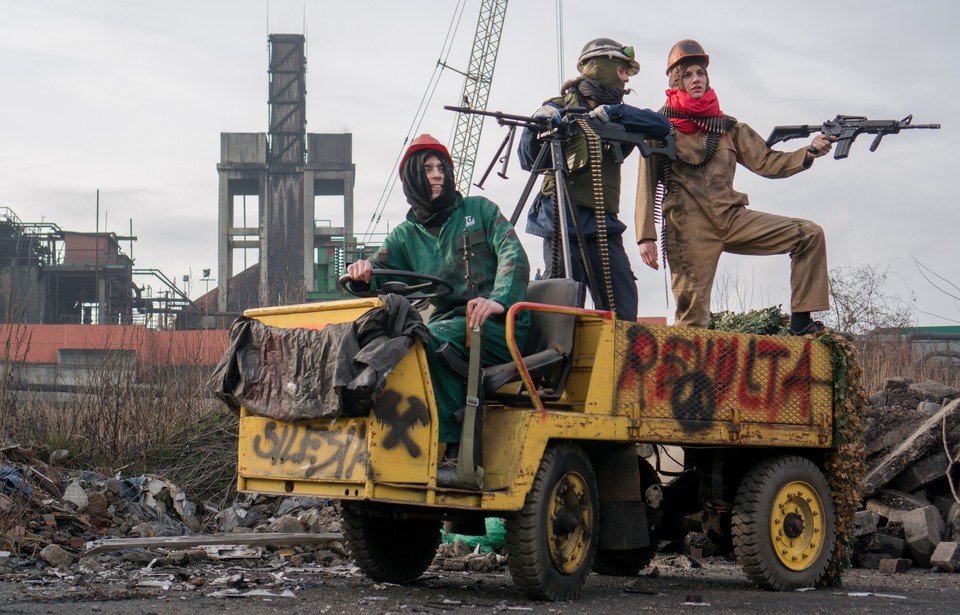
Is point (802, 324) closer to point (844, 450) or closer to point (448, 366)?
point (844, 450)

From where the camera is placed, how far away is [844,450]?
25.0ft

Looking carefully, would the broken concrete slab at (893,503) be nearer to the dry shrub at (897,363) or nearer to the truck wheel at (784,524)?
the truck wheel at (784,524)

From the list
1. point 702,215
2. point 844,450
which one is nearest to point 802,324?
point 844,450

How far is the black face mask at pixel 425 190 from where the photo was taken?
6574 mm

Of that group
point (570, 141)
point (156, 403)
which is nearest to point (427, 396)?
point (570, 141)

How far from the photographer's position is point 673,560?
9.08 m

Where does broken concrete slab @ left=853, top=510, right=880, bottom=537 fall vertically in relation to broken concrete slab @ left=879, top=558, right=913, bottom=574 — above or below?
above

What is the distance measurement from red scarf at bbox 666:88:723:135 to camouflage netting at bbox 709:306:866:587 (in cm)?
164

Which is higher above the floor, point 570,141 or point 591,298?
point 570,141

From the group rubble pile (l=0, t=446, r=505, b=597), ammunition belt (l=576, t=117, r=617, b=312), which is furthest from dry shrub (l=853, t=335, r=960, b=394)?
ammunition belt (l=576, t=117, r=617, b=312)

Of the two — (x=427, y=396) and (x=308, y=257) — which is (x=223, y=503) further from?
(x=308, y=257)

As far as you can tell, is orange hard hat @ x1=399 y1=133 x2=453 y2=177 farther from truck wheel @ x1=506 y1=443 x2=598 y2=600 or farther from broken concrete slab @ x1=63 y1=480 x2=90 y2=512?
broken concrete slab @ x1=63 y1=480 x2=90 y2=512

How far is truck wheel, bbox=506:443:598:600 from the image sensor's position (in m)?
5.80

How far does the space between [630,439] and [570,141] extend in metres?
2.12
